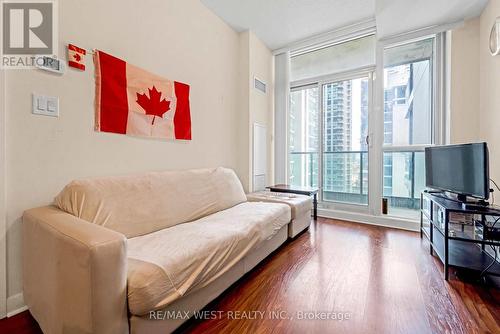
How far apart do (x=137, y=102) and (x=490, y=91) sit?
11.1ft

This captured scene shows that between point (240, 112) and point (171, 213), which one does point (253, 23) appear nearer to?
point (240, 112)

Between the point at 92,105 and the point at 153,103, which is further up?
the point at 153,103

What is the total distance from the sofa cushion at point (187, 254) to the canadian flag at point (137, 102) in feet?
3.03

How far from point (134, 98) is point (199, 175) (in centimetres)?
88

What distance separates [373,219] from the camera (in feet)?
10.5

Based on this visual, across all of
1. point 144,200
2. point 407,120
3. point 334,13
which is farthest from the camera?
point 407,120

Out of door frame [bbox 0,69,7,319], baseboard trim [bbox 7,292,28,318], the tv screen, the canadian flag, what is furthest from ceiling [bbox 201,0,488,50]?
baseboard trim [bbox 7,292,28,318]

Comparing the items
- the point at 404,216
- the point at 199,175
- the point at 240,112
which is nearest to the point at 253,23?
the point at 240,112

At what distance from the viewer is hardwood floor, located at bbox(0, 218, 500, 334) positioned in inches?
48.9

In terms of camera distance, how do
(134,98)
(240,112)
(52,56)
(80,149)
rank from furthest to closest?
1. (240,112)
2. (134,98)
3. (80,149)
4. (52,56)

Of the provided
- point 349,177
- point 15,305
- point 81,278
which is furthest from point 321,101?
point 15,305

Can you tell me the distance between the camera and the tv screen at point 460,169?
1.69 metres

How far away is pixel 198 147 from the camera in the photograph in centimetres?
261

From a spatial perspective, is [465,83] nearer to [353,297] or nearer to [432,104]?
[432,104]
